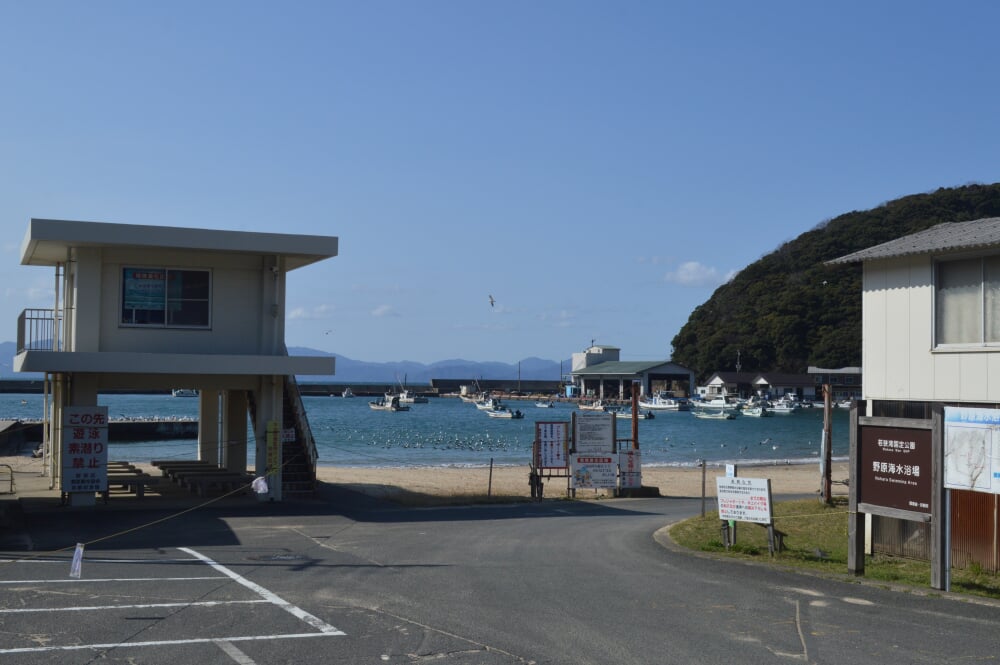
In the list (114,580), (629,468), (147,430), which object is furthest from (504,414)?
(114,580)

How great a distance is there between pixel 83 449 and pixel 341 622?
43.7 ft

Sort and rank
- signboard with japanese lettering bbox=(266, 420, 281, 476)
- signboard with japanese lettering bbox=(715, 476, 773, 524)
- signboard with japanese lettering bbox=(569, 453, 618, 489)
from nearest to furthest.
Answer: signboard with japanese lettering bbox=(715, 476, 773, 524), signboard with japanese lettering bbox=(266, 420, 281, 476), signboard with japanese lettering bbox=(569, 453, 618, 489)

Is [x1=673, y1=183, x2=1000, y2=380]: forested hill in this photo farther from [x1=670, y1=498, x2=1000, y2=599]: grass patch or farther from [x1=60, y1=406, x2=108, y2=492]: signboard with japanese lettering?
[x1=60, y1=406, x2=108, y2=492]: signboard with japanese lettering

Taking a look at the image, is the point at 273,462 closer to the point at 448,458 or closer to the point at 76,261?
the point at 76,261

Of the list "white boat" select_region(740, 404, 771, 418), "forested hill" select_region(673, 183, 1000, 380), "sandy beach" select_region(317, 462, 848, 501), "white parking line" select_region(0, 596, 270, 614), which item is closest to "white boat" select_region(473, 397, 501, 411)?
"white boat" select_region(740, 404, 771, 418)

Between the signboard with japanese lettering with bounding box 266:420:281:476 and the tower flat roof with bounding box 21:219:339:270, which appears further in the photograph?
the signboard with japanese lettering with bounding box 266:420:281:476

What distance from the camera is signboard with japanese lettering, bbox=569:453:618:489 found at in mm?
26898

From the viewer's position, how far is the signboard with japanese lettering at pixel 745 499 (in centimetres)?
1513

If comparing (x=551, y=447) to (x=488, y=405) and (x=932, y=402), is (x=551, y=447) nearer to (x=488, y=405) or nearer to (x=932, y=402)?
(x=932, y=402)

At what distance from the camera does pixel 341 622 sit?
32.7 feet

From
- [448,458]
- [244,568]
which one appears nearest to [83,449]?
[244,568]

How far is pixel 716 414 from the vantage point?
119625mm

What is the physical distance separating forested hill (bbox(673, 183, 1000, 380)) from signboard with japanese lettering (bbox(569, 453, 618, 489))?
9999 cm

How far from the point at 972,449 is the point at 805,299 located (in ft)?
396
